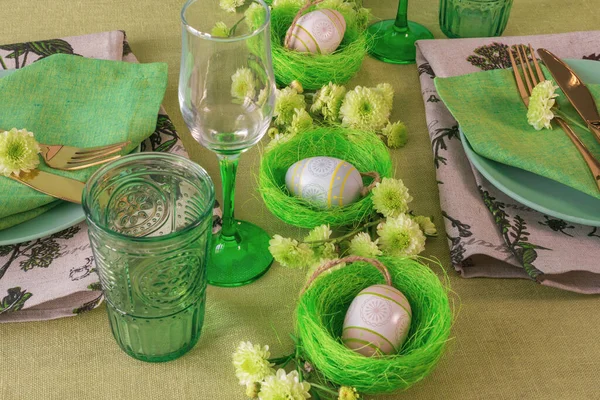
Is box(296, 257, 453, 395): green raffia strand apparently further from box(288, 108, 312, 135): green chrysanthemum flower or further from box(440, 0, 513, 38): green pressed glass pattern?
box(440, 0, 513, 38): green pressed glass pattern

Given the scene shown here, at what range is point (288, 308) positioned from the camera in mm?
739

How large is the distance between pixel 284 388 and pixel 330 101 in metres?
0.41

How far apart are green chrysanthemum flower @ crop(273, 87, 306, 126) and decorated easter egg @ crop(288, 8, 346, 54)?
3.2 inches

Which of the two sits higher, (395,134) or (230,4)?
(230,4)

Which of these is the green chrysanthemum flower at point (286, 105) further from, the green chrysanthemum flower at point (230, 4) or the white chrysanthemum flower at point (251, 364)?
the white chrysanthemum flower at point (251, 364)

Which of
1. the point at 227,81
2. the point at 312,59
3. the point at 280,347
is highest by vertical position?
the point at 227,81

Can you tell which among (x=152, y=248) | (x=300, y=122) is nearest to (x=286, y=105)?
(x=300, y=122)

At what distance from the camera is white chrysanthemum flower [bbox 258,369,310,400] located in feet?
1.98

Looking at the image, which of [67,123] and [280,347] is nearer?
[280,347]

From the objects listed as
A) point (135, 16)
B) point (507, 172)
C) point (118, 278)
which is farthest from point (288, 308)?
point (135, 16)

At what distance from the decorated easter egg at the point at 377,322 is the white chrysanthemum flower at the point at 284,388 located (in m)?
0.06

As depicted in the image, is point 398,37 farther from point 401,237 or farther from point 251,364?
point 251,364

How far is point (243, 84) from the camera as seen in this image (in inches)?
26.9

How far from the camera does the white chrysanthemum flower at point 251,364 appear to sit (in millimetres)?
638
